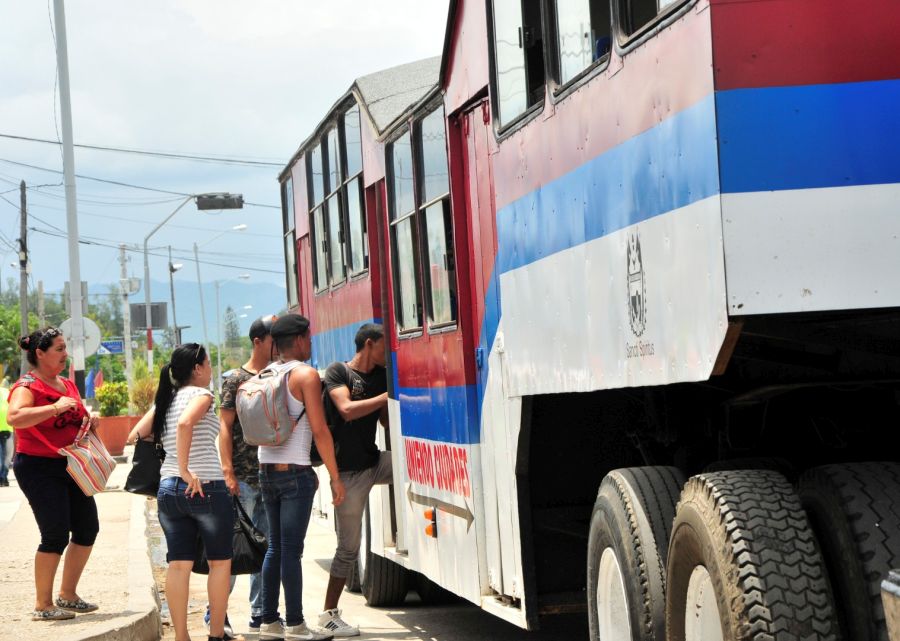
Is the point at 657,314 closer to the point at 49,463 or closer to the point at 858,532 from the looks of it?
the point at 858,532

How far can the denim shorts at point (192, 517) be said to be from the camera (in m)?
8.68

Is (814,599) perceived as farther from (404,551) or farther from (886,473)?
(404,551)

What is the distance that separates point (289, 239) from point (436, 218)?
739 cm

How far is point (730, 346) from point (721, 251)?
0.80 feet

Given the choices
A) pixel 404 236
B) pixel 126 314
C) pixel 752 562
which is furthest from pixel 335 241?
pixel 126 314

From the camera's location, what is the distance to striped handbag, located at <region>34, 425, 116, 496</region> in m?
9.63

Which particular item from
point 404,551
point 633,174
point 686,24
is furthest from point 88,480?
point 686,24

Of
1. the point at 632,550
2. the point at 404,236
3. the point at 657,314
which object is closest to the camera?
the point at 657,314

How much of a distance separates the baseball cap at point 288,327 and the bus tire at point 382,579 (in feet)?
6.44

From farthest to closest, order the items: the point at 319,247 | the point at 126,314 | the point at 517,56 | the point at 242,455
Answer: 1. the point at 126,314
2. the point at 319,247
3. the point at 242,455
4. the point at 517,56

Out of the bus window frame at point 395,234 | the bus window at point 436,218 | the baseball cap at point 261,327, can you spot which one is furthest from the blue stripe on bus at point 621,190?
the baseball cap at point 261,327

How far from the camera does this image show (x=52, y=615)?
9.85 meters

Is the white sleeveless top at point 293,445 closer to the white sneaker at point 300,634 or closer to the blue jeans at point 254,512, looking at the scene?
the blue jeans at point 254,512

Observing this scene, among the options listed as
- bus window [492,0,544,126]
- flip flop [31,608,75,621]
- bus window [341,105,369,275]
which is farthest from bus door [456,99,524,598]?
flip flop [31,608,75,621]
